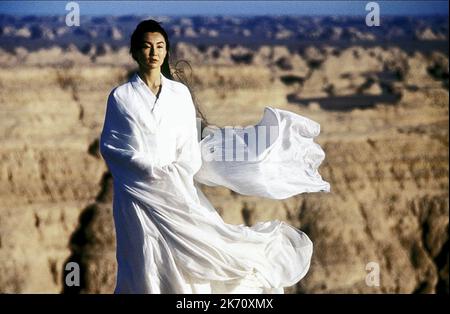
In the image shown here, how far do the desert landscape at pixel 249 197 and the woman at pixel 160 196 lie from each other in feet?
55.3

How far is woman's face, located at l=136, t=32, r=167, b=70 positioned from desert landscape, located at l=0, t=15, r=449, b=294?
1694 centimetres

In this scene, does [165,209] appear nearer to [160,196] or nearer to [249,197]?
[160,196]

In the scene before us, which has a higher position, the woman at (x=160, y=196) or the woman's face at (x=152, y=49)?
the woman's face at (x=152, y=49)

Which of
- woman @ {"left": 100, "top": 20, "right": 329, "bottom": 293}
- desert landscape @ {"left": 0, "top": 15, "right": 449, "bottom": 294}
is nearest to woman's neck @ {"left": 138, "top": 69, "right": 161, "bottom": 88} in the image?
woman @ {"left": 100, "top": 20, "right": 329, "bottom": 293}

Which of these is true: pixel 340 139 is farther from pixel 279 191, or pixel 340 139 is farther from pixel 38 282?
pixel 279 191

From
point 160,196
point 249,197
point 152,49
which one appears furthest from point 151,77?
point 249,197

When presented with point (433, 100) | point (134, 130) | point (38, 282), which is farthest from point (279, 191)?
point (433, 100)

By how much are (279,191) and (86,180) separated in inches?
818

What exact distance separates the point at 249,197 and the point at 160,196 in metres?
20.1

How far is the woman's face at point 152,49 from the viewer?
772 centimetres

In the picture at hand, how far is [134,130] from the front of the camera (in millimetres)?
7727

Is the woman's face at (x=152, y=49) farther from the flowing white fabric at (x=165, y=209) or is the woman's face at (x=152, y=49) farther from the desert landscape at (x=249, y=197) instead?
the desert landscape at (x=249, y=197)

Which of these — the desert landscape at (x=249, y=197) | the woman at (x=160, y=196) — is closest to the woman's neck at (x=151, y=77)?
the woman at (x=160, y=196)

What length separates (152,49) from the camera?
7.72 metres
